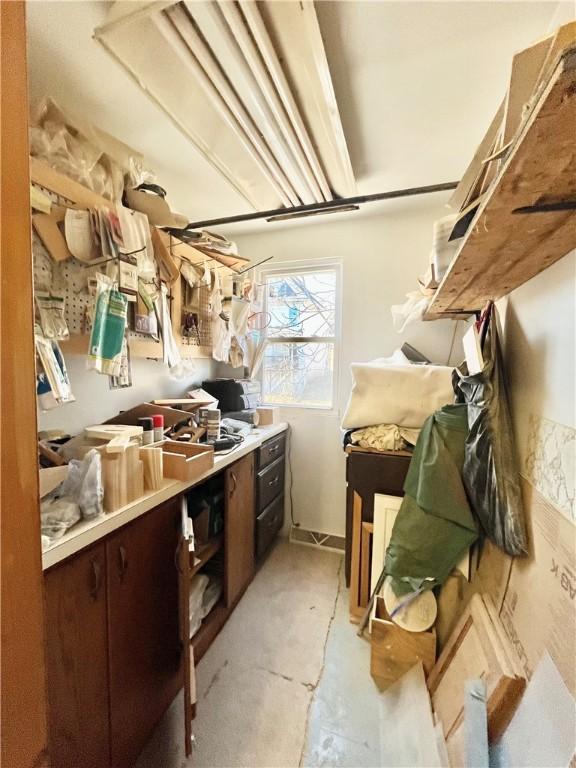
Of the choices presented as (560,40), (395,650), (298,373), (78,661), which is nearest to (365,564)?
(395,650)

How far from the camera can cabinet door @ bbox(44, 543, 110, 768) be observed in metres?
0.84

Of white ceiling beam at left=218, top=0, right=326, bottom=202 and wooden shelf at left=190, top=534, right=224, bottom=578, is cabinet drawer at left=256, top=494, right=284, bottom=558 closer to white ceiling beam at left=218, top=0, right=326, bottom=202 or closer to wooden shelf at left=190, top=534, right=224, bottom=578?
wooden shelf at left=190, top=534, right=224, bottom=578

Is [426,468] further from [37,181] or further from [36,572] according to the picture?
[37,181]

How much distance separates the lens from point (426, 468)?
54.9 inches

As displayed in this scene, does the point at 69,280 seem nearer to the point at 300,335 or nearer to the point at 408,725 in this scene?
the point at 300,335

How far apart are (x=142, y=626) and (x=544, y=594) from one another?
136 centimetres

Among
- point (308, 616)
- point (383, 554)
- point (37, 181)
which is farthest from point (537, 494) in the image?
point (37, 181)

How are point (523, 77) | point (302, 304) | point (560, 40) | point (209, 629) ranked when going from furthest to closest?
point (302, 304), point (209, 629), point (523, 77), point (560, 40)

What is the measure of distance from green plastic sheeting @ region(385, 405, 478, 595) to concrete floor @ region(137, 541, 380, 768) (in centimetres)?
53

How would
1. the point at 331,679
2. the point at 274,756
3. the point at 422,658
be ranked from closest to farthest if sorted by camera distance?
the point at 274,756 < the point at 422,658 < the point at 331,679

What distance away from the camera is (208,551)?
5.41 ft

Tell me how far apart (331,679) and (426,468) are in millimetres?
1102

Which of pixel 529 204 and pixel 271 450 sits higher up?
pixel 529 204

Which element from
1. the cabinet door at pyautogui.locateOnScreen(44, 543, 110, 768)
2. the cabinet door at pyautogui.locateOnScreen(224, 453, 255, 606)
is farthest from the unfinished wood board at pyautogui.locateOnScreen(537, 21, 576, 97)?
the cabinet door at pyautogui.locateOnScreen(224, 453, 255, 606)
